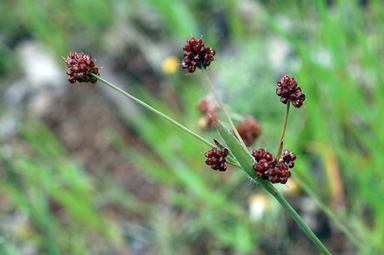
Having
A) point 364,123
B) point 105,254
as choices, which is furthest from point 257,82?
point 105,254

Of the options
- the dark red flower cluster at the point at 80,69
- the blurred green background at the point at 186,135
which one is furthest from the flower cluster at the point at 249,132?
the dark red flower cluster at the point at 80,69

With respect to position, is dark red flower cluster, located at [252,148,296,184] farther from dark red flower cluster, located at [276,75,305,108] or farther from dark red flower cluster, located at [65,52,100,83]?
dark red flower cluster, located at [65,52,100,83]

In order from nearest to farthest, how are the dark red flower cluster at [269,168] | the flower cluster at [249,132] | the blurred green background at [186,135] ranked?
the dark red flower cluster at [269,168] → the flower cluster at [249,132] → the blurred green background at [186,135]

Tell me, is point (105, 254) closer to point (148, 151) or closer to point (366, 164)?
point (148, 151)

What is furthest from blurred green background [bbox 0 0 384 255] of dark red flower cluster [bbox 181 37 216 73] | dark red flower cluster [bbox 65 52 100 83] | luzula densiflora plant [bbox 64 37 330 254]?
dark red flower cluster [bbox 65 52 100 83]

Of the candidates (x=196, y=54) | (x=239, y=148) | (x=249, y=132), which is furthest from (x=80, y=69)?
(x=249, y=132)

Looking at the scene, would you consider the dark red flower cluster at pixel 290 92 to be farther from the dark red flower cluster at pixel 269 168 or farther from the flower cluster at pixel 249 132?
the flower cluster at pixel 249 132

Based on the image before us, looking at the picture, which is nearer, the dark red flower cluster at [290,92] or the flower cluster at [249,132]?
the dark red flower cluster at [290,92]
